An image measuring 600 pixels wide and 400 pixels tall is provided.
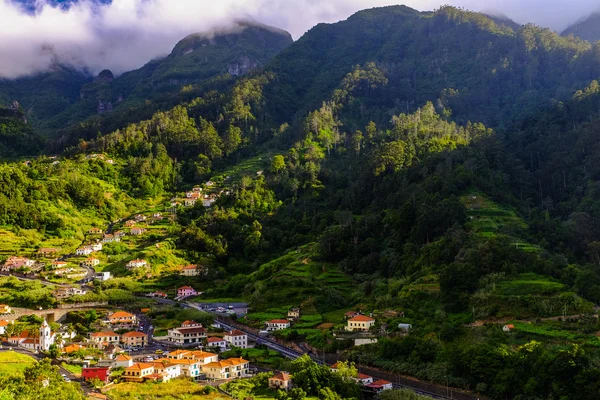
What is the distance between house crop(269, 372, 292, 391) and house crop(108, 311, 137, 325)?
76.8 ft

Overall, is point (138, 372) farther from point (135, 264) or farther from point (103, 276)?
point (135, 264)

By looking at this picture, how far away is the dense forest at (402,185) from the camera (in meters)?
49.9

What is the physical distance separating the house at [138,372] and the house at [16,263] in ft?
129

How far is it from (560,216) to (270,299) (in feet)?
109

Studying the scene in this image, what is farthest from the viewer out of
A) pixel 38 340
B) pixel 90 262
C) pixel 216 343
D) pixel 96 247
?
pixel 96 247

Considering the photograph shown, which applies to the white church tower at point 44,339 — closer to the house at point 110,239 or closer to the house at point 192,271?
the house at point 192,271

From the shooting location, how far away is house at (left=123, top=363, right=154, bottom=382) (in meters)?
45.1

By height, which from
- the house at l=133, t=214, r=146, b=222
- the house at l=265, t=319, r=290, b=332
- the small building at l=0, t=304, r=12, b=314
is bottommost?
the house at l=265, t=319, r=290, b=332

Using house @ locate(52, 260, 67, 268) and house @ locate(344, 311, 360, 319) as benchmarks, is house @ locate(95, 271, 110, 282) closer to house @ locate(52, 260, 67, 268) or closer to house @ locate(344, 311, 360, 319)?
house @ locate(52, 260, 67, 268)

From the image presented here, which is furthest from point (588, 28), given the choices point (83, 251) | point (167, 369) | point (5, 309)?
point (167, 369)

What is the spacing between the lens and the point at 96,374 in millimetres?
44844

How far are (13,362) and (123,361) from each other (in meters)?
7.38

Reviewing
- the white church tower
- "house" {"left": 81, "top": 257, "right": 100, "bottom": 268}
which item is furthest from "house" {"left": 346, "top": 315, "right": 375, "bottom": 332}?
"house" {"left": 81, "top": 257, "right": 100, "bottom": 268}

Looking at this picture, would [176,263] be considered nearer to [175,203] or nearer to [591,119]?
[175,203]
